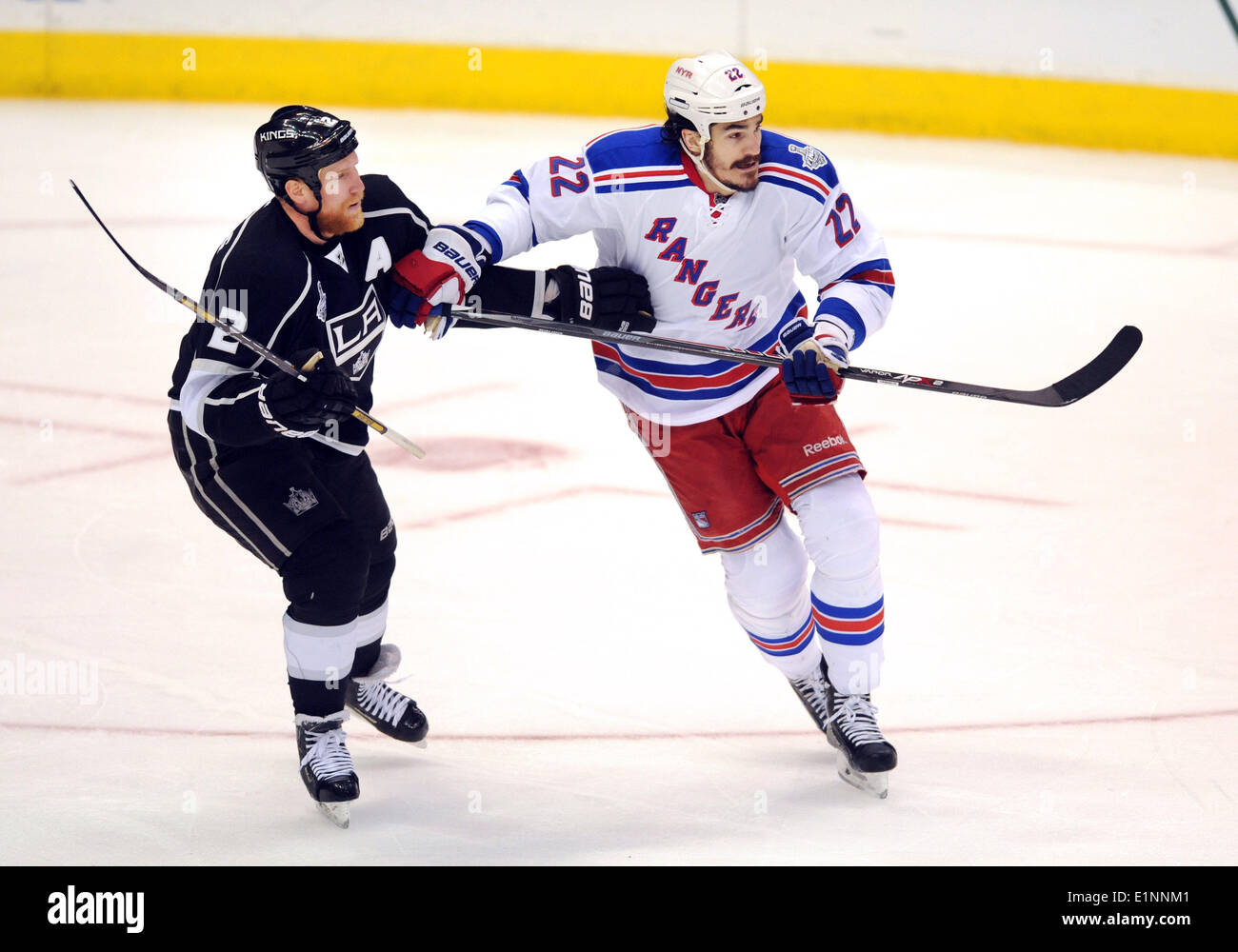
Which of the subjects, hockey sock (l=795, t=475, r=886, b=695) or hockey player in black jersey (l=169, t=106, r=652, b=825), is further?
hockey sock (l=795, t=475, r=886, b=695)

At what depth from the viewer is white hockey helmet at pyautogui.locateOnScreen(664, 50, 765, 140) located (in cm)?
304

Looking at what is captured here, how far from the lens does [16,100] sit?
355 inches

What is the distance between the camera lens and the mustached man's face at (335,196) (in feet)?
9.52

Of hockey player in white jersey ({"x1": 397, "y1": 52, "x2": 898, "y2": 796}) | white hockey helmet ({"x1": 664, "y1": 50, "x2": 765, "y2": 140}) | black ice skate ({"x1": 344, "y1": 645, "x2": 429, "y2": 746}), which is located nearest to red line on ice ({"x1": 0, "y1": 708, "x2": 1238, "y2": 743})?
black ice skate ({"x1": 344, "y1": 645, "x2": 429, "y2": 746})

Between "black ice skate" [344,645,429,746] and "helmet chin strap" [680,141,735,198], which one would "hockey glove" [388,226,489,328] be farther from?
"black ice skate" [344,645,429,746]

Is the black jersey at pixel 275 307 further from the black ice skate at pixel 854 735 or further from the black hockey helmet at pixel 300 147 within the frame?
the black ice skate at pixel 854 735

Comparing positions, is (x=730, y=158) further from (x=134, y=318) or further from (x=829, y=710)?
(x=134, y=318)

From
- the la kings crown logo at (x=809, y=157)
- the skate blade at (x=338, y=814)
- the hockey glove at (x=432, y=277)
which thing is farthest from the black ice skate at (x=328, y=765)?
the la kings crown logo at (x=809, y=157)

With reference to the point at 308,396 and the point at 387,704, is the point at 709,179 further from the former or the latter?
the point at 387,704

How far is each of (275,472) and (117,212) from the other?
186 inches

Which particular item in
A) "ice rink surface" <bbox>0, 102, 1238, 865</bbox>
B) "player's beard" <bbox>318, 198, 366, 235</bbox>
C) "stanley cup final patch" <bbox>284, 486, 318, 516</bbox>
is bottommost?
"ice rink surface" <bbox>0, 102, 1238, 865</bbox>

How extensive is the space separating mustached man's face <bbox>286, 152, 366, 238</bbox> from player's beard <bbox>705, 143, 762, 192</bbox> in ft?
1.98

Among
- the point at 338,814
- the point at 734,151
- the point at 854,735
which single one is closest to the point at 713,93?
the point at 734,151

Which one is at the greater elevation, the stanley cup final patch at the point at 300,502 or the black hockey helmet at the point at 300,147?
the black hockey helmet at the point at 300,147
